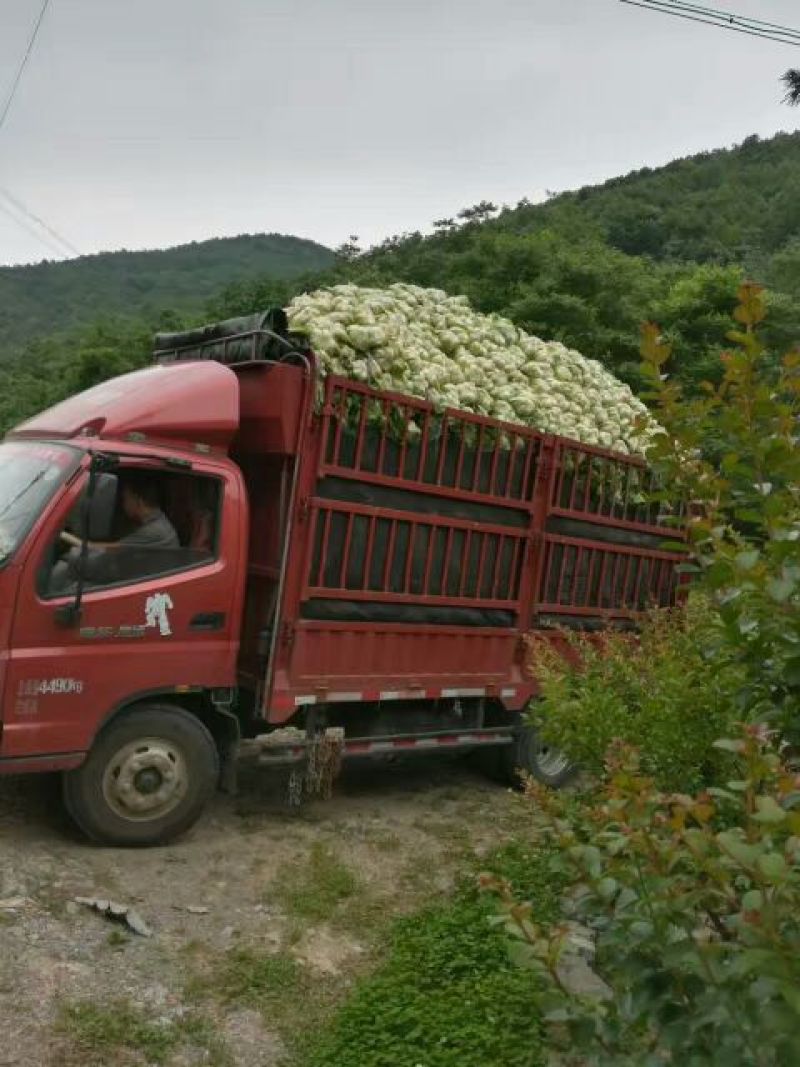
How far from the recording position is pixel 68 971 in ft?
13.0

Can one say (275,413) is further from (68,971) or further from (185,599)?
(68,971)

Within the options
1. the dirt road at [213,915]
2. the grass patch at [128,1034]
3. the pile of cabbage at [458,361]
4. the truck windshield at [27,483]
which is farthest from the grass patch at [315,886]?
the pile of cabbage at [458,361]

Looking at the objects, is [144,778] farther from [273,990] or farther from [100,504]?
[273,990]

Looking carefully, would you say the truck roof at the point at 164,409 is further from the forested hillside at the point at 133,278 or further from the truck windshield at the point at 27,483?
the forested hillside at the point at 133,278

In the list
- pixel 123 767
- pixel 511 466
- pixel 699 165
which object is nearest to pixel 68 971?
pixel 123 767

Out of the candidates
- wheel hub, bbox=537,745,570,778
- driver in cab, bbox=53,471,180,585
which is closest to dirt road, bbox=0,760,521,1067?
wheel hub, bbox=537,745,570,778

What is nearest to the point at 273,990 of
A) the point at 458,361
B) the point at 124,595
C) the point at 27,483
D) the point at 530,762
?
the point at 124,595

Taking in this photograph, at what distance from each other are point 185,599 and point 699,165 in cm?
6696

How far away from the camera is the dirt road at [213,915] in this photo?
364 cm

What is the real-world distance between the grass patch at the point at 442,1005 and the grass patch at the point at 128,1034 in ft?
1.25

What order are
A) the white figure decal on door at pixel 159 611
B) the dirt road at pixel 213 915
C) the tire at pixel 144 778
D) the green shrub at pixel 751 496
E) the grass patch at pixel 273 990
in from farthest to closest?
the white figure decal on door at pixel 159 611, the tire at pixel 144 778, the grass patch at pixel 273 990, the dirt road at pixel 213 915, the green shrub at pixel 751 496

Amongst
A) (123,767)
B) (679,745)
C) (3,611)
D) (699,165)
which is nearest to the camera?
(679,745)

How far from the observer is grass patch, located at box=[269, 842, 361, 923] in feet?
15.7

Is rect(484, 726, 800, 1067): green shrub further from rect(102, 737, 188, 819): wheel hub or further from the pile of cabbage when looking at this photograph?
the pile of cabbage
